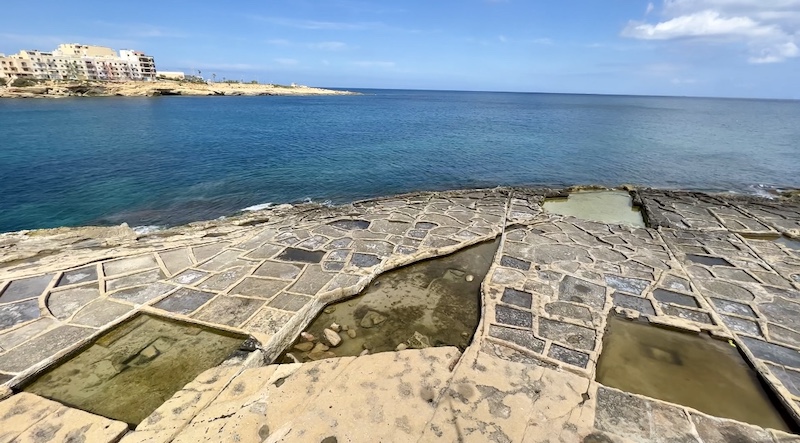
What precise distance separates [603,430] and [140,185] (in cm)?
2310

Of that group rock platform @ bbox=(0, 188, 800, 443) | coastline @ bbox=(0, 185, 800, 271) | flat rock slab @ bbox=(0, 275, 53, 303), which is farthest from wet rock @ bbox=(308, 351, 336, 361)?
coastline @ bbox=(0, 185, 800, 271)

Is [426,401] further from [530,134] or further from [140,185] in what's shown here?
[530,134]

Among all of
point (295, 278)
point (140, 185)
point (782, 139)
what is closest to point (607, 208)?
point (295, 278)

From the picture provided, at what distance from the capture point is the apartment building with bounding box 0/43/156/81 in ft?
302

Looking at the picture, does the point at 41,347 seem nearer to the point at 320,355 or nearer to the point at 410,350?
the point at 320,355

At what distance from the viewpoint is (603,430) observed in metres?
4.53

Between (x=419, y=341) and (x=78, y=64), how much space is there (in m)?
140

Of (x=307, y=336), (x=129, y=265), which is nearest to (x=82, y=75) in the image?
(x=129, y=265)

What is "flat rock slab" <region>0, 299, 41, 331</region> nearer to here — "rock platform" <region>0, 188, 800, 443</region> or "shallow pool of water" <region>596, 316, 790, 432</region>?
"rock platform" <region>0, 188, 800, 443</region>

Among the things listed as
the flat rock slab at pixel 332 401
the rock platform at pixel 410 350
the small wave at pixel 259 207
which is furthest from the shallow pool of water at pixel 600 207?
the small wave at pixel 259 207

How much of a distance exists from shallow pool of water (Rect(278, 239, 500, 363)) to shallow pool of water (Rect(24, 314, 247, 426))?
4.38 feet

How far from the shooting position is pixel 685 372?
19.2ft

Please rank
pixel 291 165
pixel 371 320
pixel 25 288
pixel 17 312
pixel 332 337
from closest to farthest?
pixel 332 337, pixel 17 312, pixel 371 320, pixel 25 288, pixel 291 165

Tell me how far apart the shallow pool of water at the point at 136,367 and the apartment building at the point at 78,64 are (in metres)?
126
